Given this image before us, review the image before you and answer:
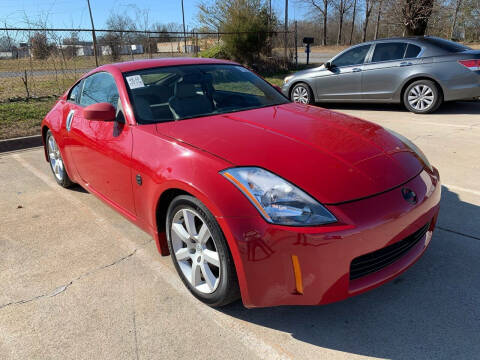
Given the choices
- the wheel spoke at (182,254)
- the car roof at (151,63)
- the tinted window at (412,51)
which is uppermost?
the tinted window at (412,51)

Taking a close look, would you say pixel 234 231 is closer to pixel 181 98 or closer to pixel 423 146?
pixel 181 98

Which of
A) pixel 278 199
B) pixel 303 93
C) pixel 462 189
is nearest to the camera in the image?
pixel 278 199

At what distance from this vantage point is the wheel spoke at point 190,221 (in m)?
2.31

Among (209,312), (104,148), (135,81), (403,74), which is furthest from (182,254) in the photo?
(403,74)

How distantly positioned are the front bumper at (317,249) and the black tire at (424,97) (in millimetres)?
6609

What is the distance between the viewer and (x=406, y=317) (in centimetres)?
223

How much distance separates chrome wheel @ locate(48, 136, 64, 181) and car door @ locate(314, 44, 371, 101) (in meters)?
6.40

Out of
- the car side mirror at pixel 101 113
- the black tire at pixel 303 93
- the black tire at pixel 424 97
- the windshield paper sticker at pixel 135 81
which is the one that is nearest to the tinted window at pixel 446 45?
the black tire at pixel 424 97

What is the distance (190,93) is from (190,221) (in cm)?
129

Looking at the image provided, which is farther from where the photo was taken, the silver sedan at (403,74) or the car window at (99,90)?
the silver sedan at (403,74)

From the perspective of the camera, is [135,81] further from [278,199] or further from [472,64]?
[472,64]

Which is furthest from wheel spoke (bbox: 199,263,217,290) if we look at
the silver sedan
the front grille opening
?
the silver sedan

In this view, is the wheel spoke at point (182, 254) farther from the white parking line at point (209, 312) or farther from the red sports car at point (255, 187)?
the white parking line at point (209, 312)

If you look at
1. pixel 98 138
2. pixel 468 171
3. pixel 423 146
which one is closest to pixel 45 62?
pixel 98 138
